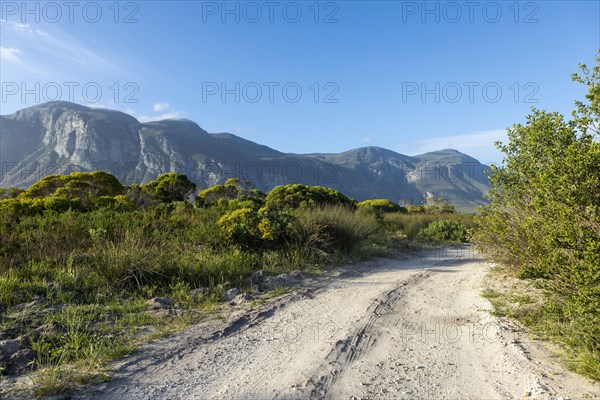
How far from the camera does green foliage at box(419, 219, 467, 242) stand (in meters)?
16.0

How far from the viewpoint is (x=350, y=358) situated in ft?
12.4

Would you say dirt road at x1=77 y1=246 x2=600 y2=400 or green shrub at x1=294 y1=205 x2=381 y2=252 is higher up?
green shrub at x1=294 y1=205 x2=381 y2=252

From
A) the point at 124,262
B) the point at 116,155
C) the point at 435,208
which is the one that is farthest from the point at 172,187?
the point at 116,155

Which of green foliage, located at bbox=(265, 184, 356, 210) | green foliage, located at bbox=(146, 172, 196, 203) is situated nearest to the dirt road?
green foliage, located at bbox=(265, 184, 356, 210)

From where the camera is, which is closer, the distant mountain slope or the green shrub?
the green shrub

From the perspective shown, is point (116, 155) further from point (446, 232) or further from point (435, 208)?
point (446, 232)

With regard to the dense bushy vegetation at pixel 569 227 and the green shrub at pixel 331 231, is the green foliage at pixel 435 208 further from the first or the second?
the dense bushy vegetation at pixel 569 227

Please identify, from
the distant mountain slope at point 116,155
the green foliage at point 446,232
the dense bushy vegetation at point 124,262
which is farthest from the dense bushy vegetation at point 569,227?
the distant mountain slope at point 116,155

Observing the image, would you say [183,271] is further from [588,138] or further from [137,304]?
[588,138]

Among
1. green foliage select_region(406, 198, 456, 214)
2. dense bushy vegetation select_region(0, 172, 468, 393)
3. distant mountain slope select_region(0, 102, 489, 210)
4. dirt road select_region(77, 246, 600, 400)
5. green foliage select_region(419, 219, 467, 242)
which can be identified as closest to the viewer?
dirt road select_region(77, 246, 600, 400)

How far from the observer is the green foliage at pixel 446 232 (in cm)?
1605

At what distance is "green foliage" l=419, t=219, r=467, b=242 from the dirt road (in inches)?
421

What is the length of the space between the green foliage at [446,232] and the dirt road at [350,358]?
10.7 metres

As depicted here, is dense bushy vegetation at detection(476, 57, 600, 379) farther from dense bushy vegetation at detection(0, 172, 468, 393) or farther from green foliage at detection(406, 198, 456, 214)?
green foliage at detection(406, 198, 456, 214)
